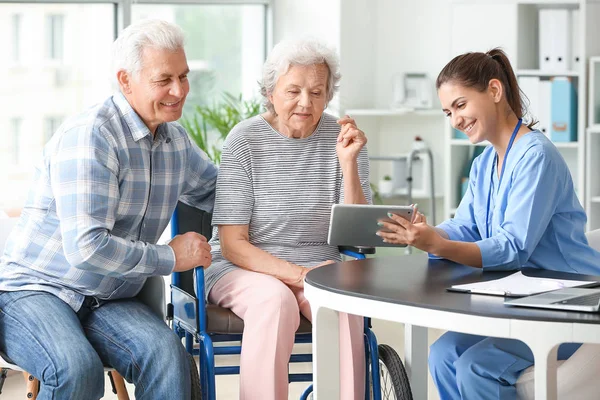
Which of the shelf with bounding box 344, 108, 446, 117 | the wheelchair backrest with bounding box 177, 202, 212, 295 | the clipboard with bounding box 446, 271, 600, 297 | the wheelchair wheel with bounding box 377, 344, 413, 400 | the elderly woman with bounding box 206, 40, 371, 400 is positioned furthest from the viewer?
the shelf with bounding box 344, 108, 446, 117

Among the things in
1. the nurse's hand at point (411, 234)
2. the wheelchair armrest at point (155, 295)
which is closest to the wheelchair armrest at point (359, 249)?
the nurse's hand at point (411, 234)

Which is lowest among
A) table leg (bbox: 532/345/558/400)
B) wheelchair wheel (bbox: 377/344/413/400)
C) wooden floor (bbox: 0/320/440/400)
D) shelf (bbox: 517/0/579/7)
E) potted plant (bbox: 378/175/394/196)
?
wooden floor (bbox: 0/320/440/400)

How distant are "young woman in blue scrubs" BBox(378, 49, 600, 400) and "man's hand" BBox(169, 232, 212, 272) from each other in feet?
1.58

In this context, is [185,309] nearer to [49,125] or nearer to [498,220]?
[498,220]

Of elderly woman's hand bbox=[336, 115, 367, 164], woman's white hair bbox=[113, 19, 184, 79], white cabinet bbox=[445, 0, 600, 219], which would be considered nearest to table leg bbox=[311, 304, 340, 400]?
elderly woman's hand bbox=[336, 115, 367, 164]

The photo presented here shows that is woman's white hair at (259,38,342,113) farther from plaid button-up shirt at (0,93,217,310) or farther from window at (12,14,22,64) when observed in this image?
window at (12,14,22,64)

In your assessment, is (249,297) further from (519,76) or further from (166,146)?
(519,76)

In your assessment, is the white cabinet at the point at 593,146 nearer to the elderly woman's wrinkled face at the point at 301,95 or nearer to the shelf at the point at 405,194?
the shelf at the point at 405,194

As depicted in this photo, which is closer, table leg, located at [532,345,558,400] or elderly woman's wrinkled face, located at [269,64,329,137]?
table leg, located at [532,345,558,400]

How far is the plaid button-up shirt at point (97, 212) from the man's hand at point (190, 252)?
1.1 inches

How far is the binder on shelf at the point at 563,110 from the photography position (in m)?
4.38

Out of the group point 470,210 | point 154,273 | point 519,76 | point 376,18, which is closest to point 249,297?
point 154,273

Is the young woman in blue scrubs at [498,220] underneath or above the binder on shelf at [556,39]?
underneath

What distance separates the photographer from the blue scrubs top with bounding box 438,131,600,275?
2008 millimetres
